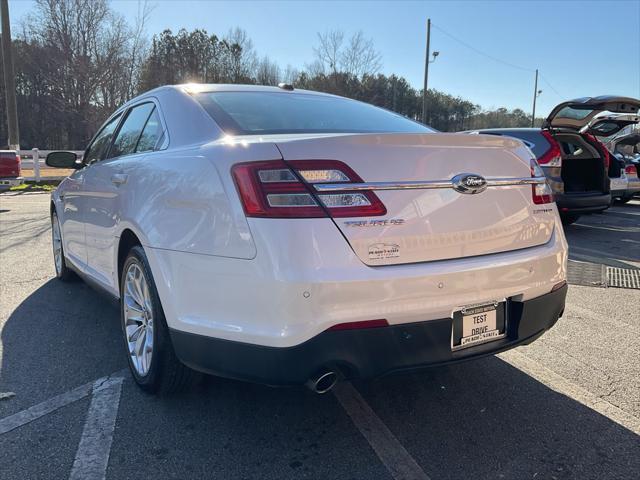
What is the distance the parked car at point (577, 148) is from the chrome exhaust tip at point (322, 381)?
5350 millimetres

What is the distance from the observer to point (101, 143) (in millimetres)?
4191

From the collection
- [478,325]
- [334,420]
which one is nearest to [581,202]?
[478,325]

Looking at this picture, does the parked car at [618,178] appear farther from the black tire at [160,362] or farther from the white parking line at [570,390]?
the black tire at [160,362]

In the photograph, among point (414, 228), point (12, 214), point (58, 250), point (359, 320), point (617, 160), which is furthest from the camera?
point (617, 160)

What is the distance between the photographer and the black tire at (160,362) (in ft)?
8.02

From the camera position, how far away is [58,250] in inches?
195

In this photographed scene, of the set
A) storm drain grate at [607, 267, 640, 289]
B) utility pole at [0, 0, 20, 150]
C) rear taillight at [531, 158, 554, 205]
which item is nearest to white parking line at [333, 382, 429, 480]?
rear taillight at [531, 158, 554, 205]

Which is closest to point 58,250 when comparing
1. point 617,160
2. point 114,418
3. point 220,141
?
point 114,418

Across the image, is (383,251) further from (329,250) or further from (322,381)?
(322,381)

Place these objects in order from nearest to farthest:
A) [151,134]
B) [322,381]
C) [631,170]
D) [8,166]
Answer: [322,381]
[151,134]
[631,170]
[8,166]

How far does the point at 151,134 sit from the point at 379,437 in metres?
2.06

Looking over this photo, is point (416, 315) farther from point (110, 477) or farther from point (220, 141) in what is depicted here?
point (110, 477)

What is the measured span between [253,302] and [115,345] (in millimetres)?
1897

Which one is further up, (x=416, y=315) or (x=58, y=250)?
(x=416, y=315)
